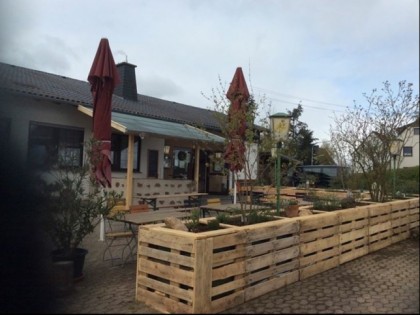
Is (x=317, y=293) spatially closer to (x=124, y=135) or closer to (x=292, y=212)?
(x=292, y=212)

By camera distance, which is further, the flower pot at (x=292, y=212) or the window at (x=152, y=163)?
the window at (x=152, y=163)

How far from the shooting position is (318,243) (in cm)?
483

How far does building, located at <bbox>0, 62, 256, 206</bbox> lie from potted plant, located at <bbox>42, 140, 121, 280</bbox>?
0.84 ft

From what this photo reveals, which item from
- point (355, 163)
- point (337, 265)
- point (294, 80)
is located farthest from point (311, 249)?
point (355, 163)

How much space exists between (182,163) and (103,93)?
8.35 metres

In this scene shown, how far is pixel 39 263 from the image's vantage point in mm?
3498

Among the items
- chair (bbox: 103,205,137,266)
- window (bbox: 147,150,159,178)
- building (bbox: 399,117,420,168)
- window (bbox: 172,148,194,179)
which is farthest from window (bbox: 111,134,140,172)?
building (bbox: 399,117,420,168)

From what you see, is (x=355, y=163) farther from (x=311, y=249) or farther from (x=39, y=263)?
(x=39, y=263)

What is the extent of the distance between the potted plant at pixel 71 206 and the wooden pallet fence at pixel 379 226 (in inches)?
154

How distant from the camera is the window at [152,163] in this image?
13213 millimetres

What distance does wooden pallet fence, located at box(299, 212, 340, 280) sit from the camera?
459 centimetres

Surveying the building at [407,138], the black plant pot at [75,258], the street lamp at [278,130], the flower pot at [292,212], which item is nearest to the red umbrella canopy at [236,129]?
the street lamp at [278,130]

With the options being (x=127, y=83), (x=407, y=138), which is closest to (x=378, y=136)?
(x=407, y=138)

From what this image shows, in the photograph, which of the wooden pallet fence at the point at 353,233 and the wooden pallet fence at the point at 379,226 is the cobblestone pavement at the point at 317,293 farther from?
the wooden pallet fence at the point at 379,226
